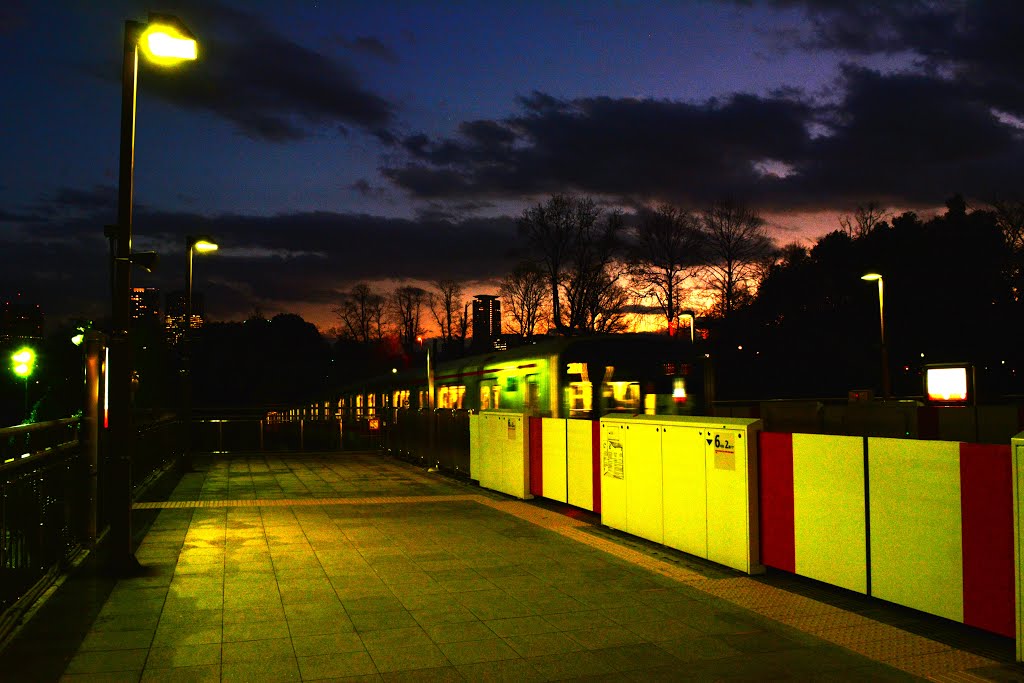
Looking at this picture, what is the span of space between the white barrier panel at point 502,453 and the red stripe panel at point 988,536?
8123 mm

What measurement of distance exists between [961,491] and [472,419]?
11.0 metres

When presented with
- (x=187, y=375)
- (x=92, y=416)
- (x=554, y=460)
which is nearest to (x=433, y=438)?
(x=187, y=375)

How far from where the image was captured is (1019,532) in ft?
16.9

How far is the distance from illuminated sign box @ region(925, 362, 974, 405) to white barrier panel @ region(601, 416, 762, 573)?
29.9 feet

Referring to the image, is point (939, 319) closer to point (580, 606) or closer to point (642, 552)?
point (642, 552)

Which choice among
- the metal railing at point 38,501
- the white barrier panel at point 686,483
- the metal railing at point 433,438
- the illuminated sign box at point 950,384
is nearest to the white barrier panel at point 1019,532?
the white barrier panel at point 686,483

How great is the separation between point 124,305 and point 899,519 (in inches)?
283

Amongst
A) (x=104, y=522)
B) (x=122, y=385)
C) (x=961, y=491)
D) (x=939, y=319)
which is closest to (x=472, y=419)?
(x=104, y=522)

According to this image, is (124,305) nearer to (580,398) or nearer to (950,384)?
(580,398)

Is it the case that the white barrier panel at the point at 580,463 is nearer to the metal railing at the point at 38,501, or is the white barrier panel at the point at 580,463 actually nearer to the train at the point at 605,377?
the metal railing at the point at 38,501

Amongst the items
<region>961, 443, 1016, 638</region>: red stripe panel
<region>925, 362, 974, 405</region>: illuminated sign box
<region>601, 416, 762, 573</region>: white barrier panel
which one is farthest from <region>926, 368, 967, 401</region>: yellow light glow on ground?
<region>961, 443, 1016, 638</region>: red stripe panel

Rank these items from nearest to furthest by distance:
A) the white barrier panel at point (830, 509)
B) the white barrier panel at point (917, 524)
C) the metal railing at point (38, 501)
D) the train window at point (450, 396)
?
the white barrier panel at point (917, 524) → the metal railing at point (38, 501) → the white barrier panel at point (830, 509) → the train window at point (450, 396)

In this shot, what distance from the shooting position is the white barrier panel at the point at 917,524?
5887mm

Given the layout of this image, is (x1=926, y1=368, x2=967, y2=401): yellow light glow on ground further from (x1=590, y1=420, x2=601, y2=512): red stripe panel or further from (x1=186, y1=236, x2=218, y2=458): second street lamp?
(x1=186, y1=236, x2=218, y2=458): second street lamp
